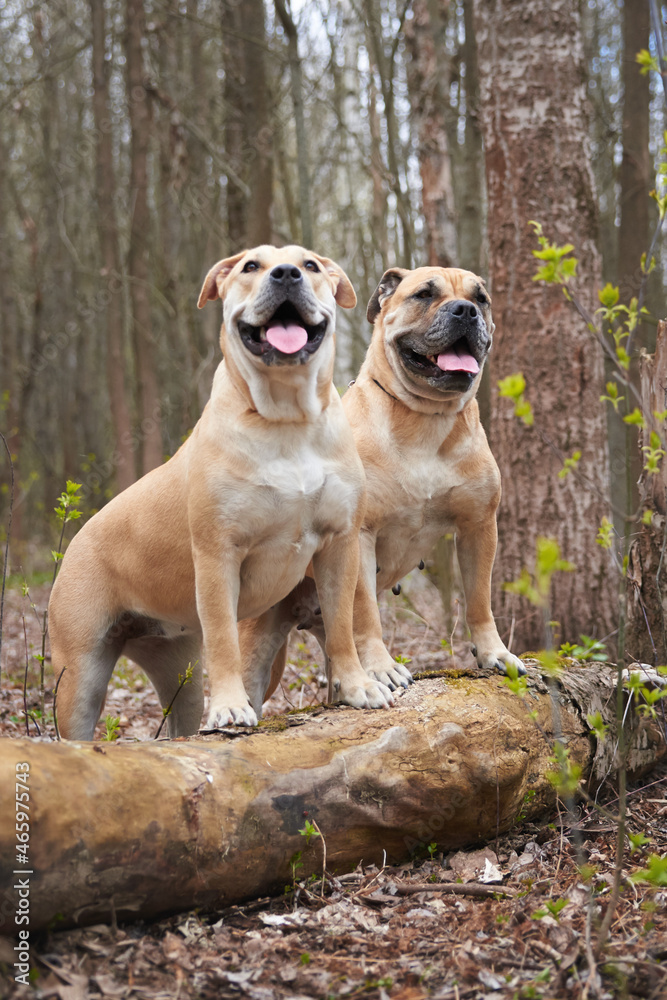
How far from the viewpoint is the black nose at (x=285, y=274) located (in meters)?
3.27

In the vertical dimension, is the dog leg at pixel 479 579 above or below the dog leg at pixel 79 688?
above

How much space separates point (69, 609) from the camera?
379 cm

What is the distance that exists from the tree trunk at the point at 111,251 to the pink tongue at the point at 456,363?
7.14 metres

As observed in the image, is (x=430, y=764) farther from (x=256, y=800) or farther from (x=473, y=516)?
(x=473, y=516)

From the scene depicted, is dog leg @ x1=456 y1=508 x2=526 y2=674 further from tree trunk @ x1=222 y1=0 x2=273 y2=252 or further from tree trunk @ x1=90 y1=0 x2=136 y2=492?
tree trunk @ x1=90 y1=0 x2=136 y2=492

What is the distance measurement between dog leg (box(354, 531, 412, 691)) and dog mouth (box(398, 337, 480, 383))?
784 mm

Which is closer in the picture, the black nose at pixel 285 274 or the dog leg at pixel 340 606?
the black nose at pixel 285 274

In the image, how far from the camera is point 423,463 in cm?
380

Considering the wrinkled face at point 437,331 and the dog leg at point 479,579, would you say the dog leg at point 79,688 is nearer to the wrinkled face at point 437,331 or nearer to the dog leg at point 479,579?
the dog leg at point 479,579

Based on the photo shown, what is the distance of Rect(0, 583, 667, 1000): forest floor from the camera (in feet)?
6.79

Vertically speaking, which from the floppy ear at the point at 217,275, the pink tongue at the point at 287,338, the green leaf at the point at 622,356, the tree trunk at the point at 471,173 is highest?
the tree trunk at the point at 471,173

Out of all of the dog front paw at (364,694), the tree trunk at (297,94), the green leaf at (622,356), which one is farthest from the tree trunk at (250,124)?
the green leaf at (622,356)

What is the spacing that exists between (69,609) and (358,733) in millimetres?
1566

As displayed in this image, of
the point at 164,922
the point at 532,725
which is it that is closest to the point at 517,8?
the point at 532,725
